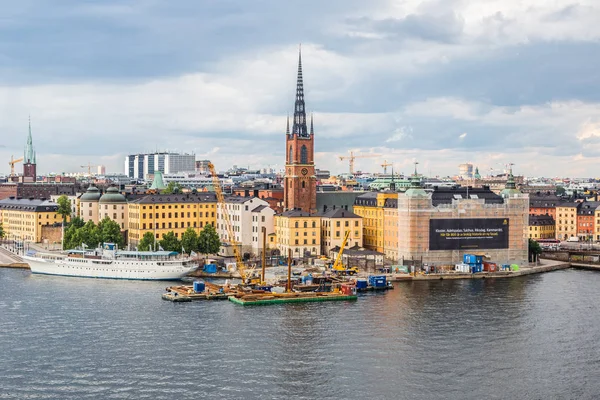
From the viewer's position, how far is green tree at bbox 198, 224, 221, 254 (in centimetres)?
9819

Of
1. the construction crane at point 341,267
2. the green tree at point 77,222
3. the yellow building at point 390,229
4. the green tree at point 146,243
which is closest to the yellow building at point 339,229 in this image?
the yellow building at point 390,229

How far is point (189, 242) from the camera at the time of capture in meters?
97.1

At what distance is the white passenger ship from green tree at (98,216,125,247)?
10.5 metres

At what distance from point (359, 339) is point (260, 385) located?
12.0 meters

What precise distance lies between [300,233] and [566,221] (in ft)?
154

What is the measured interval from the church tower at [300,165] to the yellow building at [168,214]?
9923 millimetres

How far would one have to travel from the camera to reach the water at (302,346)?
4578 cm

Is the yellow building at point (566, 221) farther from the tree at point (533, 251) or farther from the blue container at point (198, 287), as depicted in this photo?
the blue container at point (198, 287)

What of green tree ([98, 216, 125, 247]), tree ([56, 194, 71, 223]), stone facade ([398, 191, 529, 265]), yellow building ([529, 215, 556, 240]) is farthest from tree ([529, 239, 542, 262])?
tree ([56, 194, 71, 223])

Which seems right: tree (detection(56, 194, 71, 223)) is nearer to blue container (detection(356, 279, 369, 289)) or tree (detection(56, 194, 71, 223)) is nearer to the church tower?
the church tower

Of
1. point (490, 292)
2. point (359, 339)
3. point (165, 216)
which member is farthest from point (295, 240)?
point (359, 339)

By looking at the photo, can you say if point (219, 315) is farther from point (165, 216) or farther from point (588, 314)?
point (165, 216)

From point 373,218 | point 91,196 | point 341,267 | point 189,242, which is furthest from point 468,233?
point 91,196

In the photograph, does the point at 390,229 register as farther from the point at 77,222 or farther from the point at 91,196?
the point at 91,196
